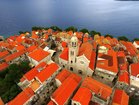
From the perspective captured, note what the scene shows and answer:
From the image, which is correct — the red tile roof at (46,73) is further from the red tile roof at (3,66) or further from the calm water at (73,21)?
the calm water at (73,21)

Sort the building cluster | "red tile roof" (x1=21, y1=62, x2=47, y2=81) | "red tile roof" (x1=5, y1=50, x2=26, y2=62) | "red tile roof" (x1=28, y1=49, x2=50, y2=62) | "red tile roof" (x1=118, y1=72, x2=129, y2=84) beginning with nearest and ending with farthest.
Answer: the building cluster < "red tile roof" (x1=118, y1=72, x2=129, y2=84) < "red tile roof" (x1=21, y1=62, x2=47, y2=81) < "red tile roof" (x1=28, y1=49, x2=50, y2=62) < "red tile roof" (x1=5, y1=50, x2=26, y2=62)

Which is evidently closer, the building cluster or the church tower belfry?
the building cluster

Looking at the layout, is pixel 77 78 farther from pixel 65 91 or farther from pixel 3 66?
pixel 3 66

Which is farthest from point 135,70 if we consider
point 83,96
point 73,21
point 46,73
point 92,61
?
point 73,21

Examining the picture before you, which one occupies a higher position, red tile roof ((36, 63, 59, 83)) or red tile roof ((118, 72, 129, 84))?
red tile roof ((36, 63, 59, 83))

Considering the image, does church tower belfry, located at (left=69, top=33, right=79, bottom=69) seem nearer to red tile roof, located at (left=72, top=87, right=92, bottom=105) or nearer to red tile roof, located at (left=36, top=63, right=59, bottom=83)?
red tile roof, located at (left=36, top=63, right=59, bottom=83)

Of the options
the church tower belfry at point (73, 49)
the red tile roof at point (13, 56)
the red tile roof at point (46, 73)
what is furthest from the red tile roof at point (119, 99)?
the red tile roof at point (13, 56)

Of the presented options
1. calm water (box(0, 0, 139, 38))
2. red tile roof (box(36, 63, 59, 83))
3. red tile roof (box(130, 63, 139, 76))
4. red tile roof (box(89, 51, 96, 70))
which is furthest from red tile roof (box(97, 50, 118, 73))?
calm water (box(0, 0, 139, 38))
